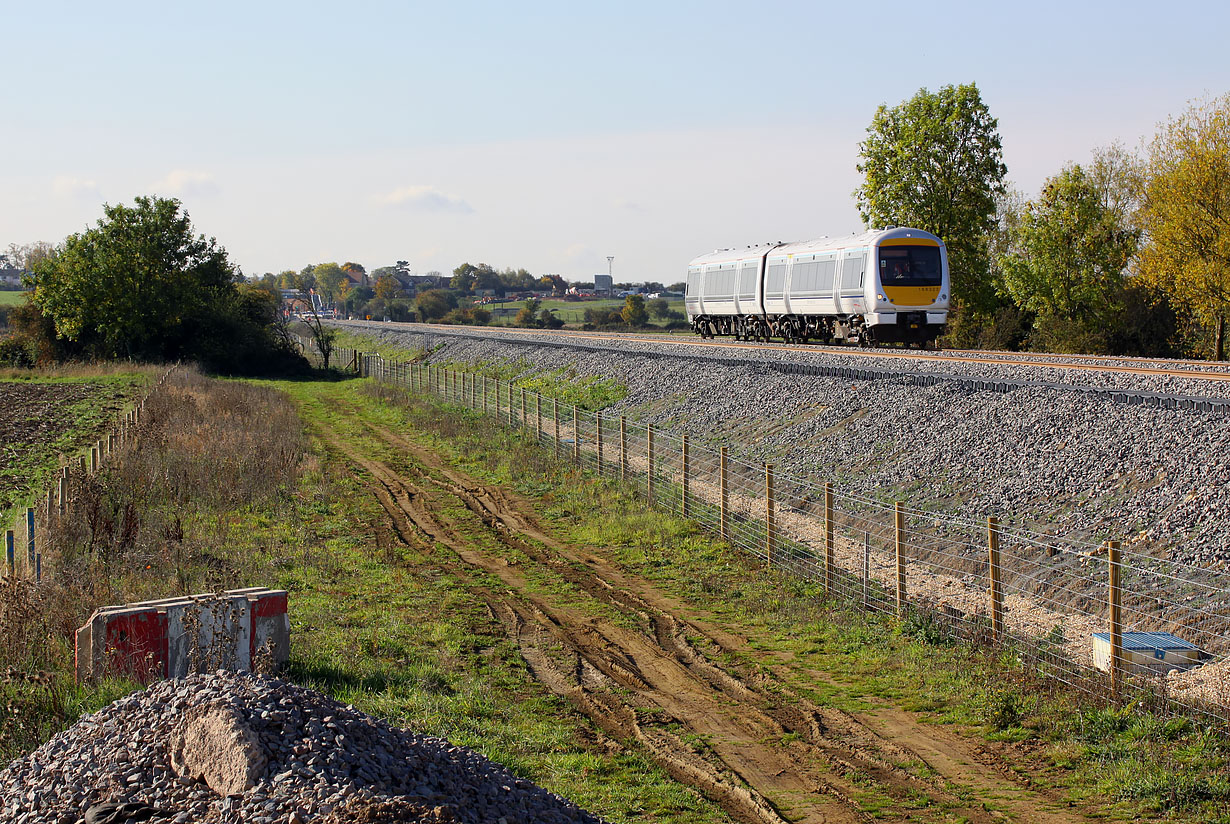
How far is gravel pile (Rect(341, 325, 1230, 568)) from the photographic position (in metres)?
13.0

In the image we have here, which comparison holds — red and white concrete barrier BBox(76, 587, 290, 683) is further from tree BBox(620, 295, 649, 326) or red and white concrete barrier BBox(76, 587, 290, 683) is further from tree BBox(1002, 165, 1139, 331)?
tree BBox(620, 295, 649, 326)

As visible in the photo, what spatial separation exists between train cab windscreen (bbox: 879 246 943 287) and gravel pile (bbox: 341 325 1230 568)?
18.8 ft

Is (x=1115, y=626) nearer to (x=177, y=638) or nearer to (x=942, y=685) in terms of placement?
(x=942, y=685)

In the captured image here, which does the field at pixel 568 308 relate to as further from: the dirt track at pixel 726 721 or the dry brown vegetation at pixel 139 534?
the dirt track at pixel 726 721

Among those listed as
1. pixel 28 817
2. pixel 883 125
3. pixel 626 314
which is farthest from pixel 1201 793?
pixel 626 314

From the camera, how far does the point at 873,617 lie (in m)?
11.0

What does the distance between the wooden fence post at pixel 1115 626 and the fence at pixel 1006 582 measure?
13 millimetres

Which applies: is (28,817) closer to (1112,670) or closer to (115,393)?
(1112,670)

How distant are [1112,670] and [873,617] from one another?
2.98 m

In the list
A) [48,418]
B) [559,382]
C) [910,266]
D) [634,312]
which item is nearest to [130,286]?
[48,418]

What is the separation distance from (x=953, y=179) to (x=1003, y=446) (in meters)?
34.6

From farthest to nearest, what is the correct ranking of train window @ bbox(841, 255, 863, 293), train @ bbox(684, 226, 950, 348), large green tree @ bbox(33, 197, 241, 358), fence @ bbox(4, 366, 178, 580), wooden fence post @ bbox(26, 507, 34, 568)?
large green tree @ bbox(33, 197, 241, 358)
train window @ bbox(841, 255, 863, 293)
train @ bbox(684, 226, 950, 348)
wooden fence post @ bbox(26, 507, 34, 568)
fence @ bbox(4, 366, 178, 580)

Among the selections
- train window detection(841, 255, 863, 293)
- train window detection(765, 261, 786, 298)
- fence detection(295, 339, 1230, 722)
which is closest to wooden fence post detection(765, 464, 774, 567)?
fence detection(295, 339, 1230, 722)

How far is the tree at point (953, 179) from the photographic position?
47719mm
